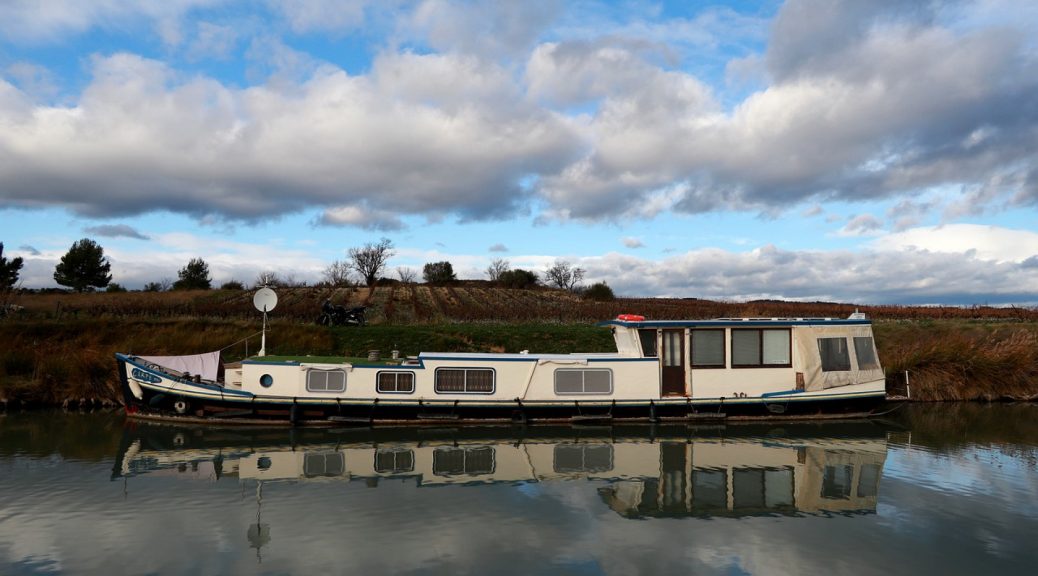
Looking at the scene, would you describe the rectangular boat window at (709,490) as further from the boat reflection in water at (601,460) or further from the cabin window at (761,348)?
the cabin window at (761,348)

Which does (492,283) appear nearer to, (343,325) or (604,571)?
(343,325)

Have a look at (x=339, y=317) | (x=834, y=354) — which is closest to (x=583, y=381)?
(x=834, y=354)

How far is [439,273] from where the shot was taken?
273ft

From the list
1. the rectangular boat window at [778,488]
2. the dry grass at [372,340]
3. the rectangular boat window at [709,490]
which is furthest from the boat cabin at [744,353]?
the dry grass at [372,340]

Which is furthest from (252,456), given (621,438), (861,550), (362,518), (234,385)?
(861,550)

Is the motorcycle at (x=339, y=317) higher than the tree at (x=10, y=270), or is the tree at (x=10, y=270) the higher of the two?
the tree at (x=10, y=270)

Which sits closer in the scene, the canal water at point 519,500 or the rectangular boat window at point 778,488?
the canal water at point 519,500

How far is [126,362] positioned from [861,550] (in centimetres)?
2151

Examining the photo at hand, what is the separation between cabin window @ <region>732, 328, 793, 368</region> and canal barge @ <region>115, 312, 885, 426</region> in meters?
0.03

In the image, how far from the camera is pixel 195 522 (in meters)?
11.7

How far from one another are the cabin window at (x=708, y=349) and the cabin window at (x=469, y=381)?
699 centimetres

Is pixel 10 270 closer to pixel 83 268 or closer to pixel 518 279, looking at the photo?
pixel 83 268

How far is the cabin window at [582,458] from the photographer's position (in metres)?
16.0

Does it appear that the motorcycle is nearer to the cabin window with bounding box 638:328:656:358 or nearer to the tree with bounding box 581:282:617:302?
the cabin window with bounding box 638:328:656:358
